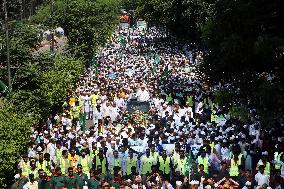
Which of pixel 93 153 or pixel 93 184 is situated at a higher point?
pixel 93 184

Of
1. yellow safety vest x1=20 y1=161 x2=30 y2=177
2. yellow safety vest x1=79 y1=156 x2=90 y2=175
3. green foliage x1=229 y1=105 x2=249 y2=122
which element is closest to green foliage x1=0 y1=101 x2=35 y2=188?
yellow safety vest x1=20 y1=161 x2=30 y2=177

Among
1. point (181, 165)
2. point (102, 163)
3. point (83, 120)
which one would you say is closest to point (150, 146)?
point (181, 165)

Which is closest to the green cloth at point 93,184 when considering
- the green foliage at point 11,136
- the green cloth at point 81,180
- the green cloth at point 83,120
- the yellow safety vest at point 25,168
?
the green cloth at point 81,180

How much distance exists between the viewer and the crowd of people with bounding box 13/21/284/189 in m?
14.1

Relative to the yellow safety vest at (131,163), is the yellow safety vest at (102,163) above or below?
→ below

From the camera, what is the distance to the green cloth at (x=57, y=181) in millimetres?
14066

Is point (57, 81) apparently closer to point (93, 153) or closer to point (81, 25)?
point (93, 153)

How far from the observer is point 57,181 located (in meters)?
14.1

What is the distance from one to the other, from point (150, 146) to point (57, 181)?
2.91 metres

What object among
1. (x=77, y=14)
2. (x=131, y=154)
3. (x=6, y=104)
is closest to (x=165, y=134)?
(x=131, y=154)

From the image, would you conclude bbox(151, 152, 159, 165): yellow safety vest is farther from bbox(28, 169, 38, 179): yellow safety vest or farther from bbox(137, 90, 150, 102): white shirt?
bbox(137, 90, 150, 102): white shirt

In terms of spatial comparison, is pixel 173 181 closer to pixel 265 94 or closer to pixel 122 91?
pixel 265 94

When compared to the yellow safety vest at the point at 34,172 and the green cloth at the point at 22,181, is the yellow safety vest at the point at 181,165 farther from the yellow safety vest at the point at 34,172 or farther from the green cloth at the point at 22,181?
the green cloth at the point at 22,181

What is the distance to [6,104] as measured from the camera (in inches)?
778
